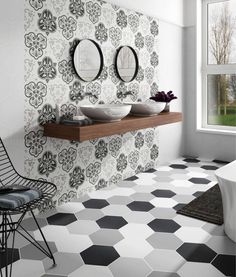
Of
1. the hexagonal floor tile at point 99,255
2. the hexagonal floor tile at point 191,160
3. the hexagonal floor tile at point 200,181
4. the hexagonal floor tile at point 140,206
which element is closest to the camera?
the hexagonal floor tile at point 99,255

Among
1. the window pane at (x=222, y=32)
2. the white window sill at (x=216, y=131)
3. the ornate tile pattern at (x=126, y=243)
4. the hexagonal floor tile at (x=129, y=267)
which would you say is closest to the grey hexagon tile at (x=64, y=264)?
the ornate tile pattern at (x=126, y=243)

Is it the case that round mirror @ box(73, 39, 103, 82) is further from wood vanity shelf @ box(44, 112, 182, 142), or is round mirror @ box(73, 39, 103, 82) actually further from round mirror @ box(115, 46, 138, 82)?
wood vanity shelf @ box(44, 112, 182, 142)

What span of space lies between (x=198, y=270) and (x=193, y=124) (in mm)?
3355

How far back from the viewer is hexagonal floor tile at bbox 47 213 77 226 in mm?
2934

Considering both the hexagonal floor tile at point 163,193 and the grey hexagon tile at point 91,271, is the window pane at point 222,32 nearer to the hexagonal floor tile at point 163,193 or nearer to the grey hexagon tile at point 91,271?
the hexagonal floor tile at point 163,193

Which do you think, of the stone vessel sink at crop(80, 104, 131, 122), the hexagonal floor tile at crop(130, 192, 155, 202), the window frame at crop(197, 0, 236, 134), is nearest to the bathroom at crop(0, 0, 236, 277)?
the hexagonal floor tile at crop(130, 192, 155, 202)

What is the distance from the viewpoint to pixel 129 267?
2236 millimetres

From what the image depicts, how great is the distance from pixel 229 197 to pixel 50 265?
53.9 inches

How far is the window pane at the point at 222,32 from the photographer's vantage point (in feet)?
16.4

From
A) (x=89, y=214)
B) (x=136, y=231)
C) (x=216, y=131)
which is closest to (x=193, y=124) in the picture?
(x=216, y=131)

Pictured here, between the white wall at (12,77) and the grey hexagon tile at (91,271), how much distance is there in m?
1.13

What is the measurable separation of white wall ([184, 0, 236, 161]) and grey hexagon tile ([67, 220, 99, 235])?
2796 mm

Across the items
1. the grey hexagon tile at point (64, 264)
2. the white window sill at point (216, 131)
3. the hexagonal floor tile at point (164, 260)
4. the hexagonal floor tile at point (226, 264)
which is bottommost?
the hexagonal floor tile at point (226, 264)

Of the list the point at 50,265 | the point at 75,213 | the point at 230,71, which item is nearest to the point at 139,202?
the point at 75,213
